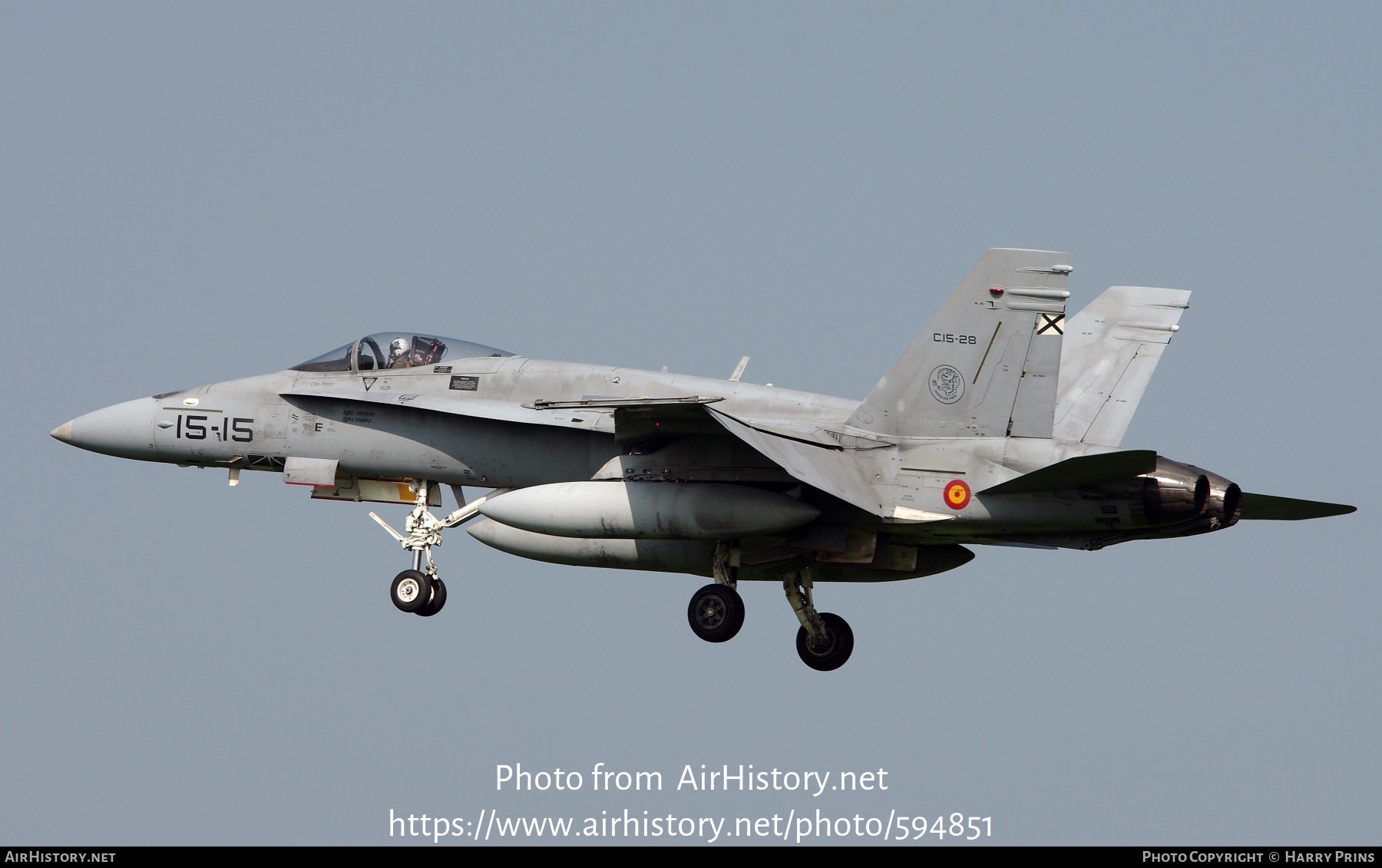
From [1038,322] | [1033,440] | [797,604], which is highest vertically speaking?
[1038,322]

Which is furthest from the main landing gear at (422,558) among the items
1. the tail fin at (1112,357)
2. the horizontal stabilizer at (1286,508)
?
the horizontal stabilizer at (1286,508)

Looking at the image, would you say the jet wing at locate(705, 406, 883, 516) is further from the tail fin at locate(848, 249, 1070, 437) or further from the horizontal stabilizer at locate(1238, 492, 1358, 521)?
the horizontal stabilizer at locate(1238, 492, 1358, 521)

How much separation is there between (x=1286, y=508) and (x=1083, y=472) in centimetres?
254

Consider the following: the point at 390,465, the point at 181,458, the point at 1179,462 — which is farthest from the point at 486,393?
the point at 1179,462

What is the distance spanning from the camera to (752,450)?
17.1 m

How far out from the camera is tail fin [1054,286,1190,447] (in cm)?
1898

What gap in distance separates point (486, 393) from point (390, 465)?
4.19ft

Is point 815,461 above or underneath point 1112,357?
underneath

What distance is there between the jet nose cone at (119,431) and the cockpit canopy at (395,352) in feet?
5.43

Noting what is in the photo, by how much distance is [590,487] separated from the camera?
55.4 feet

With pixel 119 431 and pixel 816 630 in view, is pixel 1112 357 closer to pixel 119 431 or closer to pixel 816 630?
pixel 816 630

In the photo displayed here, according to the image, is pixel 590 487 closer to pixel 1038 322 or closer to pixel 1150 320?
pixel 1038 322

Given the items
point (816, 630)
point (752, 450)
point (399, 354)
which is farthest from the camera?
point (399, 354)

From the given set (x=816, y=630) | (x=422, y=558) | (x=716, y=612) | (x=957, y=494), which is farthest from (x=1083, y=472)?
(x=422, y=558)
